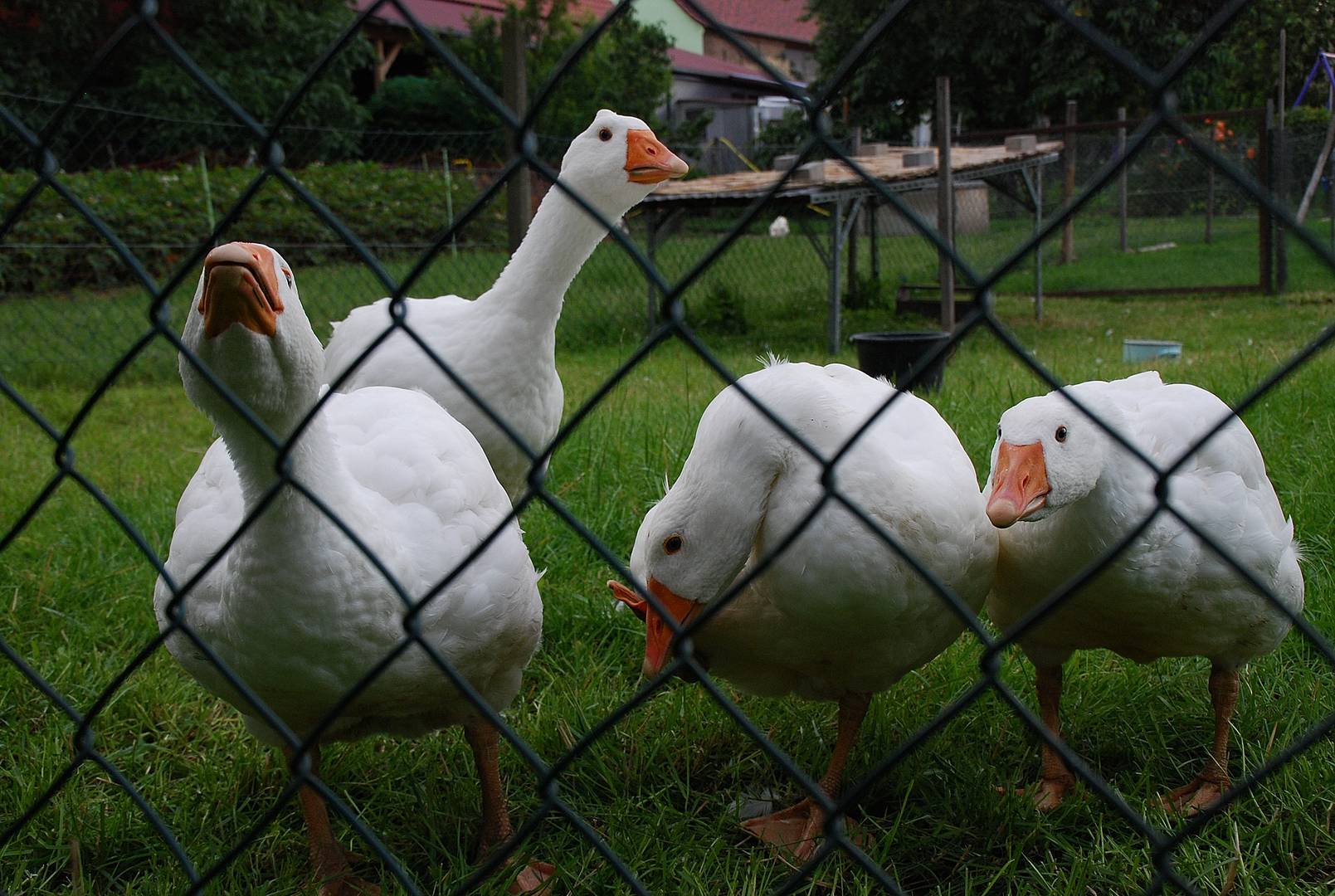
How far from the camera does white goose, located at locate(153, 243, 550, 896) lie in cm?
162

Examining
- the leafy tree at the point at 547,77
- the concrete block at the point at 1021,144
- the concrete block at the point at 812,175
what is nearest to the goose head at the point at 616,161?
the leafy tree at the point at 547,77

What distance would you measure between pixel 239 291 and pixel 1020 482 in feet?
4.08

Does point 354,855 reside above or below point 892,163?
below

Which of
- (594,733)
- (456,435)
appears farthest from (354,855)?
(594,733)

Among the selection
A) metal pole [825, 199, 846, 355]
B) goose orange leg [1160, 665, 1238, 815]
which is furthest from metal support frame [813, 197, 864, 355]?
goose orange leg [1160, 665, 1238, 815]

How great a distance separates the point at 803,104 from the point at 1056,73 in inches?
721

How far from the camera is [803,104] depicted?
2.78ft

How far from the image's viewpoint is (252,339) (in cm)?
154

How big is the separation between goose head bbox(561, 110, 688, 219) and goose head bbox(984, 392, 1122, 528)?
61.2 inches

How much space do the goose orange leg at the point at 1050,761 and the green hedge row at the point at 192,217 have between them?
590 cm

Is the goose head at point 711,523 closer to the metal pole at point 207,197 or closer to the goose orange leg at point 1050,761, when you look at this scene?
the goose orange leg at point 1050,761

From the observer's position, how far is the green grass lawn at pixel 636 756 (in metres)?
2.03

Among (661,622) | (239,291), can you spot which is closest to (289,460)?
(239,291)

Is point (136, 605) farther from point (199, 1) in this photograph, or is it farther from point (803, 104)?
point (199, 1)
